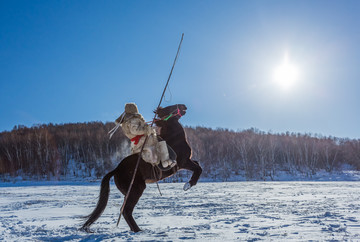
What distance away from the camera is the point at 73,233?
5324 millimetres

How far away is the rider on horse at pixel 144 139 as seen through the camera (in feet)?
13.7

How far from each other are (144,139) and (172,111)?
653 millimetres

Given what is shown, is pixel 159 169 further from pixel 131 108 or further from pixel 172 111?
pixel 131 108

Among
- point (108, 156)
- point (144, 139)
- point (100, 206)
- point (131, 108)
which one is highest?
point (108, 156)

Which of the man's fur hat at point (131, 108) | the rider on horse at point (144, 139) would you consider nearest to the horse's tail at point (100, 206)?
the rider on horse at point (144, 139)

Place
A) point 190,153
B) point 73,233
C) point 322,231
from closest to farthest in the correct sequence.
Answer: point 190,153
point 322,231
point 73,233

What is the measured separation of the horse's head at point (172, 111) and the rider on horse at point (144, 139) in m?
0.31

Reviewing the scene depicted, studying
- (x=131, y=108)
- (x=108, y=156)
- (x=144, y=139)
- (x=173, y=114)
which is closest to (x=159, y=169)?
(x=144, y=139)

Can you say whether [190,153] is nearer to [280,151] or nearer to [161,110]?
[161,110]

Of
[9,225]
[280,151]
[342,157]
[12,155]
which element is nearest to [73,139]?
[12,155]

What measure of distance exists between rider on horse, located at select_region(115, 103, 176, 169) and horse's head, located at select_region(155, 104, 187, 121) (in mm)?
308

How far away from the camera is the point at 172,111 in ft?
14.8

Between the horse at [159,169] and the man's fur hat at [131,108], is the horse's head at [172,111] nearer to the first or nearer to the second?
the horse at [159,169]

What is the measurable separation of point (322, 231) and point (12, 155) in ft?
164
